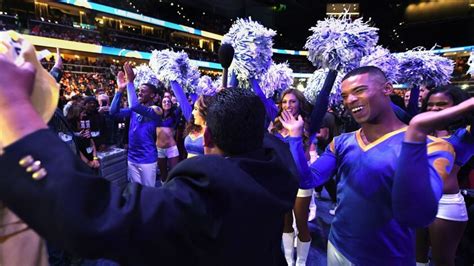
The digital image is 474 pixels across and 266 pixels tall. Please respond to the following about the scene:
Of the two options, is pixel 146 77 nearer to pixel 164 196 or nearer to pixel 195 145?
pixel 195 145

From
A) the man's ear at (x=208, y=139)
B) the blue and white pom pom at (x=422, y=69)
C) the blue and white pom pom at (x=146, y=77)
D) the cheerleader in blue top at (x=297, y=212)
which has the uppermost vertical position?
the blue and white pom pom at (x=422, y=69)

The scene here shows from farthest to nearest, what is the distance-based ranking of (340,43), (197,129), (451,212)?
(197,129)
(340,43)
(451,212)

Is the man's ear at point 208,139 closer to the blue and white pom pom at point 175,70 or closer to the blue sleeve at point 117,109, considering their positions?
the blue and white pom pom at point 175,70

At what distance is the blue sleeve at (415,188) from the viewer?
1121 mm

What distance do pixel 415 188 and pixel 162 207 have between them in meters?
0.90

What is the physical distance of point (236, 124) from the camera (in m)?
0.99

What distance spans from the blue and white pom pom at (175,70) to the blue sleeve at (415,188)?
3562 mm

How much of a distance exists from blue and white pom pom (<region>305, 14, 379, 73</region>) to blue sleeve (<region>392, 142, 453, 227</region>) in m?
1.69

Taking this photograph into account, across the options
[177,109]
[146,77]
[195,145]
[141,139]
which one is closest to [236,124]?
[195,145]

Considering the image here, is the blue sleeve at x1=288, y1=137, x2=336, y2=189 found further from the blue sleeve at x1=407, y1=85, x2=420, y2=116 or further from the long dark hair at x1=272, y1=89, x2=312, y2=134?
the blue sleeve at x1=407, y1=85, x2=420, y2=116

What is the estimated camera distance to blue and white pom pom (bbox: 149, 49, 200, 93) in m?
4.45

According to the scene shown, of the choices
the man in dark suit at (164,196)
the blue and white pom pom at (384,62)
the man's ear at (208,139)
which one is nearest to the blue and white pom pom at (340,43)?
the blue and white pom pom at (384,62)

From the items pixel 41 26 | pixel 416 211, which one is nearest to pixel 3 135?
pixel 416 211

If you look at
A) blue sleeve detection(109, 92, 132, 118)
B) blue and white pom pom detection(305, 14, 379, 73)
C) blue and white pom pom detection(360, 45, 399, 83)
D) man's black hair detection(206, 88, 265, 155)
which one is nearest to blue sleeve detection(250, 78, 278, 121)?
blue and white pom pom detection(305, 14, 379, 73)
